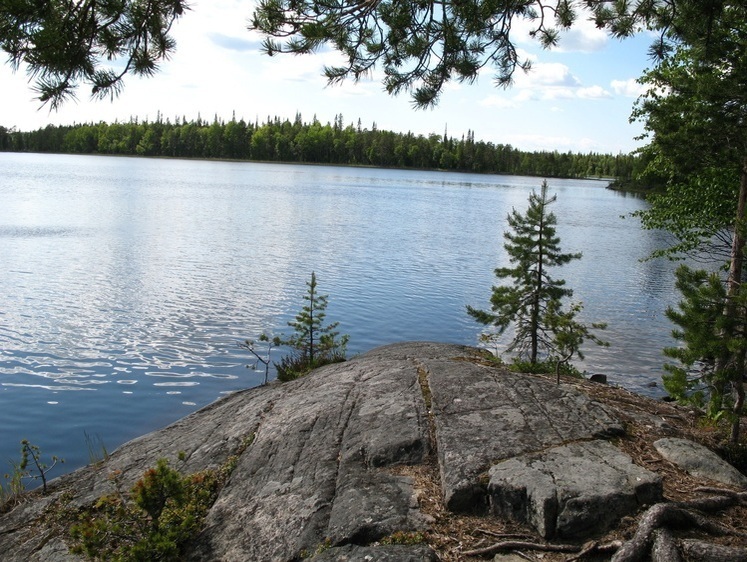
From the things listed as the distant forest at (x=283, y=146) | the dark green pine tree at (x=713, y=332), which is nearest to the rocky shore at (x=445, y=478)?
the dark green pine tree at (x=713, y=332)

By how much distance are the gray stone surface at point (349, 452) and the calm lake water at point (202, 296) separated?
3.66 m

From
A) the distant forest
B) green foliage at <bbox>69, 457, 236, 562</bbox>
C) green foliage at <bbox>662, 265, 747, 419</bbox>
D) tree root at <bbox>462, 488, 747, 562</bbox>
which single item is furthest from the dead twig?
the distant forest

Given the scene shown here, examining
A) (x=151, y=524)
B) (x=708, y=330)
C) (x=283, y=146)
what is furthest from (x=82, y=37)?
(x=283, y=146)

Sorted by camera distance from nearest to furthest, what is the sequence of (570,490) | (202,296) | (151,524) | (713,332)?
(570,490) → (151,524) → (713,332) → (202,296)

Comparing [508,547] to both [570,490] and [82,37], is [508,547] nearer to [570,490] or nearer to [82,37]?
[570,490]

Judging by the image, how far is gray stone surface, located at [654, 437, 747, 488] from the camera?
5.62 meters

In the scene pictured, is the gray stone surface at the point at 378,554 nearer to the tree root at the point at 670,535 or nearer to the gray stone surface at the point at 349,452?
the gray stone surface at the point at 349,452

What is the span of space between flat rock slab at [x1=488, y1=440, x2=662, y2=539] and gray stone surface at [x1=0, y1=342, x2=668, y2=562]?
0.74ft

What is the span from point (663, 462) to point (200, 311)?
15443 mm

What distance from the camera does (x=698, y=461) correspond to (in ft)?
19.1

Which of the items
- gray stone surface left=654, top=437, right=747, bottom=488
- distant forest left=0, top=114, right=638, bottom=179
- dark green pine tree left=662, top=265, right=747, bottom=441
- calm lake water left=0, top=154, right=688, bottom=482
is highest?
distant forest left=0, top=114, right=638, bottom=179

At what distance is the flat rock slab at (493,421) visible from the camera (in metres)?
5.59

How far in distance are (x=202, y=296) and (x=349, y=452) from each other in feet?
50.7

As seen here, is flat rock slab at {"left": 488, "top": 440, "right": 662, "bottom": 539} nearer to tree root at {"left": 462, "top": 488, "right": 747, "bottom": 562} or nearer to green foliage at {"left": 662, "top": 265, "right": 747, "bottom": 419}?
tree root at {"left": 462, "top": 488, "right": 747, "bottom": 562}
